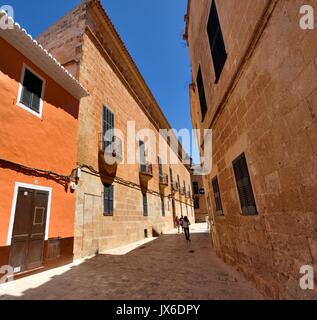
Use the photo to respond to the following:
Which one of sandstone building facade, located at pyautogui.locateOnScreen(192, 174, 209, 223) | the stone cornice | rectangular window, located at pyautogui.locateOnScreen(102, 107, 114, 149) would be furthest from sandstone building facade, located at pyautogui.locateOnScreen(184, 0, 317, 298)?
sandstone building facade, located at pyautogui.locateOnScreen(192, 174, 209, 223)

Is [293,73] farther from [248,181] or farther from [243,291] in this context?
[243,291]

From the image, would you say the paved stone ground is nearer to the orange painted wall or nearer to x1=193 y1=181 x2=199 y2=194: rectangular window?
the orange painted wall

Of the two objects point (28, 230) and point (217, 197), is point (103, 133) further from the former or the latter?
point (217, 197)

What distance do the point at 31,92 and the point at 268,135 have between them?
622 cm

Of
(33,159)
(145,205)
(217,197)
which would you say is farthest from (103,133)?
(145,205)

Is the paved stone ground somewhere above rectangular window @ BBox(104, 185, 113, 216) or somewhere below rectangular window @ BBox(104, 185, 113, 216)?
below

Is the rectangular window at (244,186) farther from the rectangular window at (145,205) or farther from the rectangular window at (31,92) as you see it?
the rectangular window at (145,205)

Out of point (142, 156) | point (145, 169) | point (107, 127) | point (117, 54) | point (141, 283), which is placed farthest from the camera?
point (142, 156)

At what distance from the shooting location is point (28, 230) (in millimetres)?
5039

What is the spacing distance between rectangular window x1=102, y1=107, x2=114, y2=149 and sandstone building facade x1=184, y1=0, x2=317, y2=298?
5777mm

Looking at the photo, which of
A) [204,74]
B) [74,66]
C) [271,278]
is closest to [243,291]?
[271,278]

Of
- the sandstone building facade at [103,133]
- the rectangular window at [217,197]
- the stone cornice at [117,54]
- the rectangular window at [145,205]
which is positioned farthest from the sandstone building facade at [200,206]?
the rectangular window at [217,197]

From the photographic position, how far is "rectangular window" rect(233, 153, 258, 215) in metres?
3.83

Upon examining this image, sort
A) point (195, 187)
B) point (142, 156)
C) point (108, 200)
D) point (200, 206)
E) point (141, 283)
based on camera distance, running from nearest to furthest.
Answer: point (141, 283), point (108, 200), point (142, 156), point (200, 206), point (195, 187)
